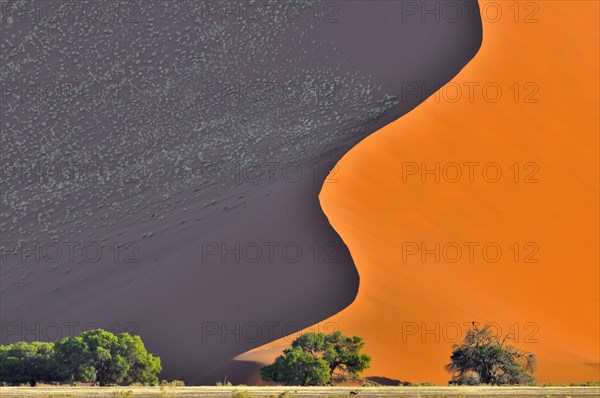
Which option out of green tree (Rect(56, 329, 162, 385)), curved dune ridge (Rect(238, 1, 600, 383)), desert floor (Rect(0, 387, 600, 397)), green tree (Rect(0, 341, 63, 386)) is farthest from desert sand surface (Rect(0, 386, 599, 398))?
curved dune ridge (Rect(238, 1, 600, 383))

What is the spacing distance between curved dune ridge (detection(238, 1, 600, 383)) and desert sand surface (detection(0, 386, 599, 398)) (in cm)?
253

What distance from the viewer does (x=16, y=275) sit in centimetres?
4081

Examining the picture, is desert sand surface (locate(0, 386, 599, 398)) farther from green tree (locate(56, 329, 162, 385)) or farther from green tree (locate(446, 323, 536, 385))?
green tree (locate(446, 323, 536, 385))

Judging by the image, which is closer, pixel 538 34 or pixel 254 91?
pixel 538 34

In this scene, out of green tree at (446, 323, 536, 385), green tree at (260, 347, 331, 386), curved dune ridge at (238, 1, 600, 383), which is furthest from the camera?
curved dune ridge at (238, 1, 600, 383)

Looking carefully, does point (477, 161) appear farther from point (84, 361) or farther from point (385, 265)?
point (84, 361)

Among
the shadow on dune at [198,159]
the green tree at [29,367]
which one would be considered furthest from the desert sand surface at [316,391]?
the shadow on dune at [198,159]

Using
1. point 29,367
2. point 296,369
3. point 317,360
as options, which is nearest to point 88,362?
point 29,367

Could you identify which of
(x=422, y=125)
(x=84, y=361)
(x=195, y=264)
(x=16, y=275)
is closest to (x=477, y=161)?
(x=422, y=125)

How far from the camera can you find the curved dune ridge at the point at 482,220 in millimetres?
29016

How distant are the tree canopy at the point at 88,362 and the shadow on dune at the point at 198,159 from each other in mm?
1446

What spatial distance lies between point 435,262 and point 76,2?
1141 inches

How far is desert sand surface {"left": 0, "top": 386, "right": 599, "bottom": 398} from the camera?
77.2 feet

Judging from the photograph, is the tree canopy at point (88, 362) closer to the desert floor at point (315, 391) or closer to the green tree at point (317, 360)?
the desert floor at point (315, 391)
